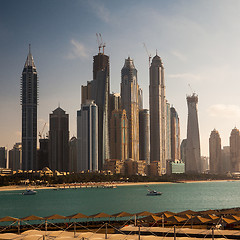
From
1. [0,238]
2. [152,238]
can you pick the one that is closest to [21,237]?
[0,238]

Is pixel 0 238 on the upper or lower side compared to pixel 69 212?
upper

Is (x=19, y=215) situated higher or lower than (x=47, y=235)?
lower

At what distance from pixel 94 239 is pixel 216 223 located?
29028 mm

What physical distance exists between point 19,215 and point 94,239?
8827cm

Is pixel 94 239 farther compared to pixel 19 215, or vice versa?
pixel 19 215

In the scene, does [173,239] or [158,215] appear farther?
[158,215]

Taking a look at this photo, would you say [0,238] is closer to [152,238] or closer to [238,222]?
[152,238]

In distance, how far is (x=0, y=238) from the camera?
158 feet

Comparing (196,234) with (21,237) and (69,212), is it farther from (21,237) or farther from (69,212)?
(69,212)

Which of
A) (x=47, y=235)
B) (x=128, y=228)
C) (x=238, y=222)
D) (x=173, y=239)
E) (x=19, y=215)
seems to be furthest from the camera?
(x=19, y=215)

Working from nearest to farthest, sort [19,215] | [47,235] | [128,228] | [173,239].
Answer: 1. [173,239]
2. [47,235]
3. [128,228]
4. [19,215]

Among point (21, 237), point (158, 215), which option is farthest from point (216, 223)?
point (21, 237)

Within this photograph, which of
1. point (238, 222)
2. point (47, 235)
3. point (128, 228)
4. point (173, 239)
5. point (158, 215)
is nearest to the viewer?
point (173, 239)

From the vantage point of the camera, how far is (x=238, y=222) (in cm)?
6594
